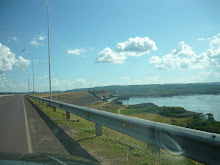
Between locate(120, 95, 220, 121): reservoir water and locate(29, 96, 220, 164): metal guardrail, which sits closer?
locate(29, 96, 220, 164): metal guardrail

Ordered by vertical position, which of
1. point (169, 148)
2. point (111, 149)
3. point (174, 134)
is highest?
point (174, 134)

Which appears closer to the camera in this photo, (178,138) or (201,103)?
(178,138)

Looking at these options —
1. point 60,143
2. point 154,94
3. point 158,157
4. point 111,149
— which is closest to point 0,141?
point 60,143

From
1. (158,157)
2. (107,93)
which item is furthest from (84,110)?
(107,93)

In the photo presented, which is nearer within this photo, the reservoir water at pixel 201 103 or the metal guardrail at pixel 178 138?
the metal guardrail at pixel 178 138

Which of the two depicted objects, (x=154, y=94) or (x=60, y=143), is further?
(x=154, y=94)

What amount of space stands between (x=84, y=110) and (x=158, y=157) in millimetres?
3600

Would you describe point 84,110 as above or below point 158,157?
above

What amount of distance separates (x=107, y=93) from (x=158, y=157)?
37816 mm

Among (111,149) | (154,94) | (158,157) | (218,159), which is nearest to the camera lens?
(218,159)

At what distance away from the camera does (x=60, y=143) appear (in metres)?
6.10

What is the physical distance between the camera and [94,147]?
561cm

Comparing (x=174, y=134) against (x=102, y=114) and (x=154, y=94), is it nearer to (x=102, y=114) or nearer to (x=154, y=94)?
(x=102, y=114)

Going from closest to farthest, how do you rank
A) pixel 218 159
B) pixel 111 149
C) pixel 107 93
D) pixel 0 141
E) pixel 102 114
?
1. pixel 218 159
2. pixel 111 149
3. pixel 102 114
4. pixel 0 141
5. pixel 107 93
